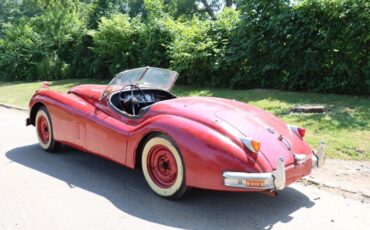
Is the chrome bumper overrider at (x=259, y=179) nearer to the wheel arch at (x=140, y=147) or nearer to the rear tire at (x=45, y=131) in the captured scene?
the wheel arch at (x=140, y=147)

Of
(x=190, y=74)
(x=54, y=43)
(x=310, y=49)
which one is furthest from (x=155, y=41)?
(x=54, y=43)

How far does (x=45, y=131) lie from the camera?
6.22m

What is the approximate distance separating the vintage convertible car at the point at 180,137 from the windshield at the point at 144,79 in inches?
0.5

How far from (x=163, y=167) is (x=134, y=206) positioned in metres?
0.50

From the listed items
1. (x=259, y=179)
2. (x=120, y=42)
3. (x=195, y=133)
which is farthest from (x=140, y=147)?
(x=120, y=42)

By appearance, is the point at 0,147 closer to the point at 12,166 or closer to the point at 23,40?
the point at 12,166

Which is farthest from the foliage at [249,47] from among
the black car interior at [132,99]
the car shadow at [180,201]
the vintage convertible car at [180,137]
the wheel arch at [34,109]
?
the wheel arch at [34,109]

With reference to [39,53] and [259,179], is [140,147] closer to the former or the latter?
[259,179]

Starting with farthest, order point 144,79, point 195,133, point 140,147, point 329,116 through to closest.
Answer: point 329,116 < point 144,79 < point 140,147 < point 195,133

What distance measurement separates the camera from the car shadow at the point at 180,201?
3963 millimetres

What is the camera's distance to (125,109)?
555 cm

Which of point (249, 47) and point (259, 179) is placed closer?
point (259, 179)

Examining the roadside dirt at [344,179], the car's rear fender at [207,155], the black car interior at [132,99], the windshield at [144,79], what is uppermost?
the windshield at [144,79]

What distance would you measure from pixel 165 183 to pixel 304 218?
4.67 ft
